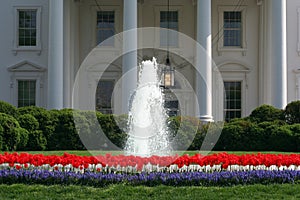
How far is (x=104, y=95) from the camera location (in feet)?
95.7

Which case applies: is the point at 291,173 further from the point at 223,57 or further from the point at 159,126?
the point at 223,57

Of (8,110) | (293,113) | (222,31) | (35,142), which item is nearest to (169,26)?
(222,31)

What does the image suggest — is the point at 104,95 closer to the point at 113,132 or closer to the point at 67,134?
A: the point at 113,132

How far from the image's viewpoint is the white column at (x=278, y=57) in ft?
77.6

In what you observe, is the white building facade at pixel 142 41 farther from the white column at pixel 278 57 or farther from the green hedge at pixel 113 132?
the green hedge at pixel 113 132

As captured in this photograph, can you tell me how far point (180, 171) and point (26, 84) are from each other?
19.4m

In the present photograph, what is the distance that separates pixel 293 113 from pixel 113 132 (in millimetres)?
7250

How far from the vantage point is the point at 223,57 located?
2900cm

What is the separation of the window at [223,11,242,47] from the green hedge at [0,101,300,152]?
8349 mm

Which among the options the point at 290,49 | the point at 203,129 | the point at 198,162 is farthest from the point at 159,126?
the point at 290,49

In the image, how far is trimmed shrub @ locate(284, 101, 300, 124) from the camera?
867 inches

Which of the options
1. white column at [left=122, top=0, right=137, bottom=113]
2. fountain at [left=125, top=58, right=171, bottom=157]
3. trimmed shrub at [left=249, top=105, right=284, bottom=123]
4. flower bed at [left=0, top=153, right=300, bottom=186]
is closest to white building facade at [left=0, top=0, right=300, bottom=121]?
white column at [left=122, top=0, right=137, bottom=113]

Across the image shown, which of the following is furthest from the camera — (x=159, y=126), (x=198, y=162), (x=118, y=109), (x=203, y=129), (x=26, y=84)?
(x=26, y=84)

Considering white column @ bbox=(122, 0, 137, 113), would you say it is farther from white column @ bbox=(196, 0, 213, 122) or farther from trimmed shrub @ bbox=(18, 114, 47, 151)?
trimmed shrub @ bbox=(18, 114, 47, 151)
